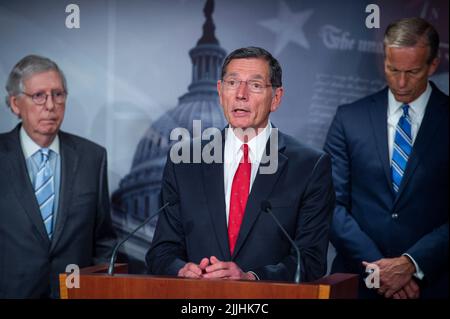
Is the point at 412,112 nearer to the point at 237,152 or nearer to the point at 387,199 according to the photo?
the point at 387,199

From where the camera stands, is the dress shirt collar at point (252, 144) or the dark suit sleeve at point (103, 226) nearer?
the dress shirt collar at point (252, 144)

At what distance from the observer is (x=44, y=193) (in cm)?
403

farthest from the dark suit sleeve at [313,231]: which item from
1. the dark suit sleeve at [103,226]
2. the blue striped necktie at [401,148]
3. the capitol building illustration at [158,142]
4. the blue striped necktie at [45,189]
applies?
the blue striped necktie at [45,189]

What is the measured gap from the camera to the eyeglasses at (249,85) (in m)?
3.40

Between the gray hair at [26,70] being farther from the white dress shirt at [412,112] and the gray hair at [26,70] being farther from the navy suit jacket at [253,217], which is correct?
the white dress shirt at [412,112]

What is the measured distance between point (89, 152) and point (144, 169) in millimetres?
348

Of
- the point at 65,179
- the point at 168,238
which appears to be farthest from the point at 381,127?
the point at 65,179

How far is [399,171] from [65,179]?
5.95 ft

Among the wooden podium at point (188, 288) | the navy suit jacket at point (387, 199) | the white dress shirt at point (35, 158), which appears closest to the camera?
the wooden podium at point (188, 288)

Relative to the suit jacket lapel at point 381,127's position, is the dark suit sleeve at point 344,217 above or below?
below

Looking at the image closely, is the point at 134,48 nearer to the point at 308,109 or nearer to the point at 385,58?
the point at 308,109

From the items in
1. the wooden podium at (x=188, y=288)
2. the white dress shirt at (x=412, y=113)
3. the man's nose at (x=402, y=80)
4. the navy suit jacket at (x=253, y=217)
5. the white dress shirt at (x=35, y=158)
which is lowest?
the wooden podium at (x=188, y=288)

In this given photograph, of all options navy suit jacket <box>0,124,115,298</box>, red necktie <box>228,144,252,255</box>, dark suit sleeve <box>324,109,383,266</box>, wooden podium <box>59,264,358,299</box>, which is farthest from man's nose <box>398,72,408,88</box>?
navy suit jacket <box>0,124,115,298</box>

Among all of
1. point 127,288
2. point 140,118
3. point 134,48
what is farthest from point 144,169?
point 127,288
